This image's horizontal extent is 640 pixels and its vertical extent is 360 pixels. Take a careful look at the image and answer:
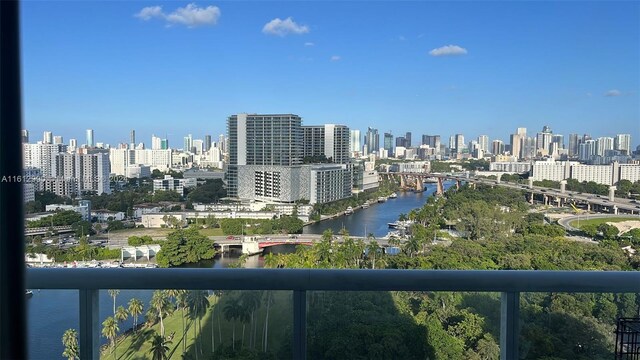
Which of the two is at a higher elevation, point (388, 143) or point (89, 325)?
point (388, 143)

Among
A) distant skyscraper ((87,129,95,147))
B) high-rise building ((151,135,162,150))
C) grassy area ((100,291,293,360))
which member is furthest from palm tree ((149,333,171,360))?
high-rise building ((151,135,162,150))

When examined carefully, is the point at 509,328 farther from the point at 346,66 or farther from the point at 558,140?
→ the point at 346,66

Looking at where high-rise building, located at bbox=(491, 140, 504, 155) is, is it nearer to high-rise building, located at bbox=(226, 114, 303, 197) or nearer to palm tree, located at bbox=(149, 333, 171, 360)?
high-rise building, located at bbox=(226, 114, 303, 197)

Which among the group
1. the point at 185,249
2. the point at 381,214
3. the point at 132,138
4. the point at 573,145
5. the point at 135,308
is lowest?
the point at 381,214

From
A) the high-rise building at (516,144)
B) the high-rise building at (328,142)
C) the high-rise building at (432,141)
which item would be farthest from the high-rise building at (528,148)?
the high-rise building at (328,142)

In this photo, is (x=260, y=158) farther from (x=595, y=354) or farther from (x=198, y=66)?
(x=595, y=354)

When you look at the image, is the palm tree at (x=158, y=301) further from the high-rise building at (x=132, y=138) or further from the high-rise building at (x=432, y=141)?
the high-rise building at (x=432, y=141)

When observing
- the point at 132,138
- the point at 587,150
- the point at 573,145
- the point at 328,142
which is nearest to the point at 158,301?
the point at 587,150

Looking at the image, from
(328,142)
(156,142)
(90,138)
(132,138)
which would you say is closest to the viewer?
(90,138)
